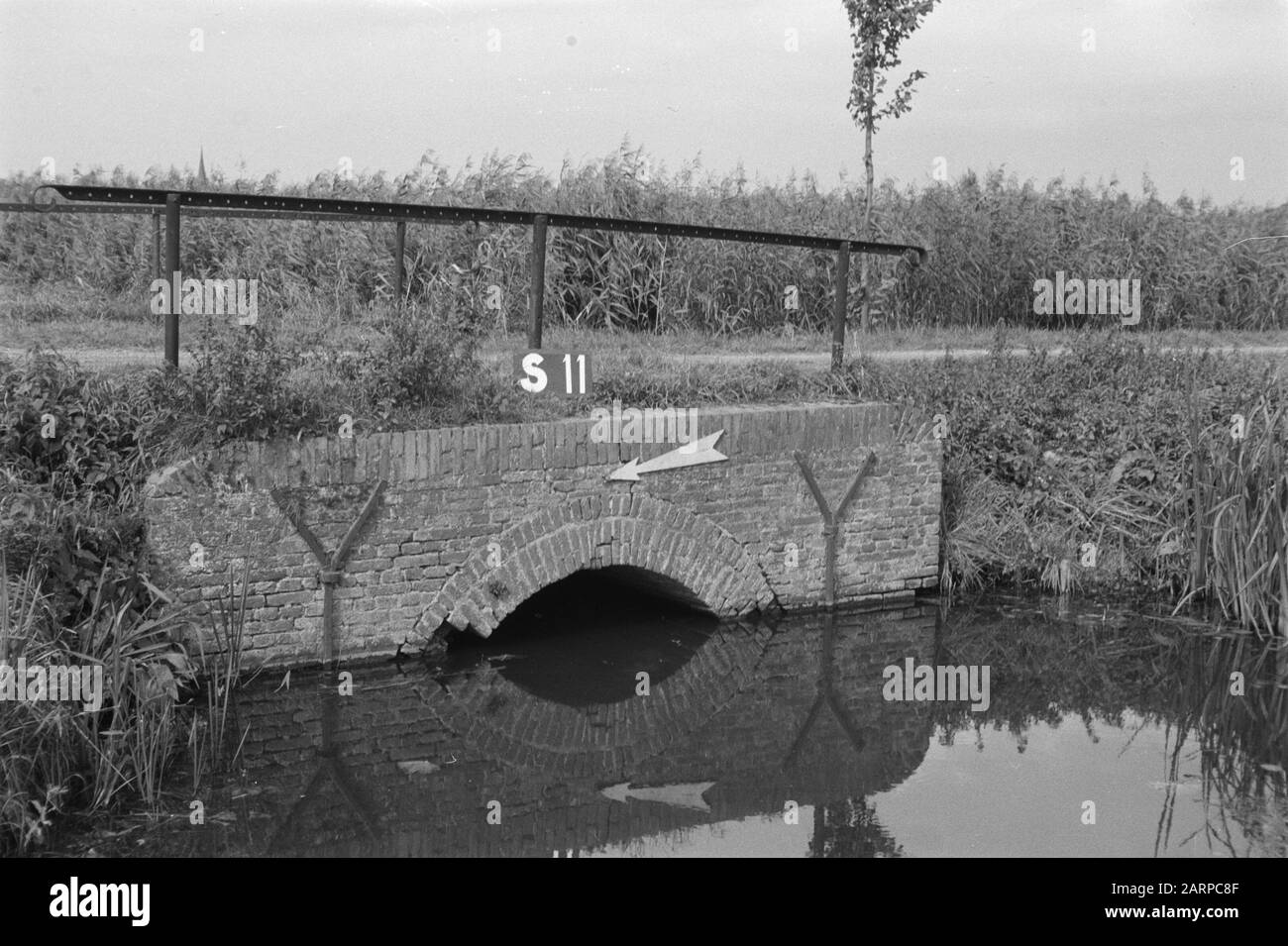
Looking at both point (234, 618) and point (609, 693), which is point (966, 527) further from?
point (234, 618)

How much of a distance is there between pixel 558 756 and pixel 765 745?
1.23m

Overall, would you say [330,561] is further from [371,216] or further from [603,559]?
[371,216]

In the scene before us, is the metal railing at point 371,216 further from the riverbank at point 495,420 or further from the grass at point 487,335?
the grass at point 487,335

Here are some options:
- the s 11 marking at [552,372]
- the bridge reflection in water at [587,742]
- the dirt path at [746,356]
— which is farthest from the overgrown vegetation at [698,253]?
the bridge reflection in water at [587,742]

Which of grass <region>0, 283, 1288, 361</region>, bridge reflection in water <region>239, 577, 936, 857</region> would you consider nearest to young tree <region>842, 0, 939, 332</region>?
grass <region>0, 283, 1288, 361</region>

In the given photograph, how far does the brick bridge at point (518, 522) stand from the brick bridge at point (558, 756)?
0.51 metres

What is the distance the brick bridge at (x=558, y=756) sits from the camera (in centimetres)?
647

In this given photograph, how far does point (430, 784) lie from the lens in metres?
6.96

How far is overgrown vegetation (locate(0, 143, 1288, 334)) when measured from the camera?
1479cm

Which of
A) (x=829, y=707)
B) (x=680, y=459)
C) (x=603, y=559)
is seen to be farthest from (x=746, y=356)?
(x=829, y=707)

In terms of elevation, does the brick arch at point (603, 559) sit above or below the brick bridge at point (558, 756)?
above

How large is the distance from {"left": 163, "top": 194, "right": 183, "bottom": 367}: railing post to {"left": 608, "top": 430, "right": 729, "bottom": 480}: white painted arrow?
3.00 metres

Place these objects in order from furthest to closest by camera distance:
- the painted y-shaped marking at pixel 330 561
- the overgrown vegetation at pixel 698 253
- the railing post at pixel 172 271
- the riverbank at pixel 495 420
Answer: the overgrown vegetation at pixel 698 253 → the painted y-shaped marking at pixel 330 561 → the railing post at pixel 172 271 → the riverbank at pixel 495 420

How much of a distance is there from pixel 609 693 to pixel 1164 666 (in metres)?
3.93
